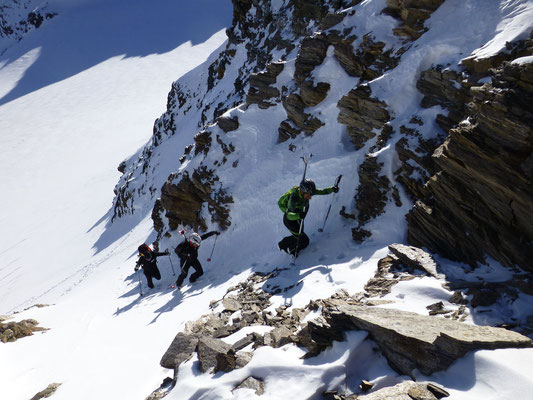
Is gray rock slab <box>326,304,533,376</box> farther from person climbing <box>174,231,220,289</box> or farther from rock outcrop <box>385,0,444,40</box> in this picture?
rock outcrop <box>385,0,444,40</box>

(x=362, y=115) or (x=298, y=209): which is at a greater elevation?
(x=362, y=115)

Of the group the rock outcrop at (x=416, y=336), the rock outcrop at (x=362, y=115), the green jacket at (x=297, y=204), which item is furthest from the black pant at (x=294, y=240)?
the rock outcrop at (x=416, y=336)

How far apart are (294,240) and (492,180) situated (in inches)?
228

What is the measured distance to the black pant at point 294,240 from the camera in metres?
10.9

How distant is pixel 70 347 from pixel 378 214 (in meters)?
9.99

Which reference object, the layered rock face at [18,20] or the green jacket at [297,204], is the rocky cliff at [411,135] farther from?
the layered rock face at [18,20]

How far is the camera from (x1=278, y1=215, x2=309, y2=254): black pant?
10.9 m

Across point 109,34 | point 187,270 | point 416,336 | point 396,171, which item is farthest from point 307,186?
→ point 109,34

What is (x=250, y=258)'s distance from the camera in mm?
13250

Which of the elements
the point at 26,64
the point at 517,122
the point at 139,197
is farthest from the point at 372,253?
the point at 26,64

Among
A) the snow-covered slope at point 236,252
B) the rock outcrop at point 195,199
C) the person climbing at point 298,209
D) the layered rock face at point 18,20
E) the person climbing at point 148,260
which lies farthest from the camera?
the layered rock face at point 18,20

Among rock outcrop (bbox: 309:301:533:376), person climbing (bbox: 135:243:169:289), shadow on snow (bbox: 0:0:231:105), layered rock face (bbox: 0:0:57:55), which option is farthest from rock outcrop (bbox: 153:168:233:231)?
layered rock face (bbox: 0:0:57:55)

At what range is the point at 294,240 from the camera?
436 inches

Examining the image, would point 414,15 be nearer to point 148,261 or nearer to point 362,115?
point 362,115
